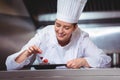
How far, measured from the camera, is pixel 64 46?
5.01 feet

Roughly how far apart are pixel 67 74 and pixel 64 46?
2.24ft

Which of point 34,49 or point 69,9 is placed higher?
point 69,9

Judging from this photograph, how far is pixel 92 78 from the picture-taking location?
0.84 metres

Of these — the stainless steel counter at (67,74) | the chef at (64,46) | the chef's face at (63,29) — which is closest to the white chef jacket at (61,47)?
the chef at (64,46)

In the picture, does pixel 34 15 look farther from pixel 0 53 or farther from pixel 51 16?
pixel 0 53

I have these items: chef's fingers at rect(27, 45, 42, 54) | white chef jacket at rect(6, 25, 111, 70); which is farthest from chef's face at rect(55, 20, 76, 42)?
chef's fingers at rect(27, 45, 42, 54)

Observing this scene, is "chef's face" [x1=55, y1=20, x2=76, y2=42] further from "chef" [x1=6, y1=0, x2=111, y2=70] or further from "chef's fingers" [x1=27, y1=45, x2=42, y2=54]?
"chef's fingers" [x1=27, y1=45, x2=42, y2=54]

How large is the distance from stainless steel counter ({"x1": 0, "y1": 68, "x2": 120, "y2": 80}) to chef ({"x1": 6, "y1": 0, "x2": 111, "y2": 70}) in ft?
1.24

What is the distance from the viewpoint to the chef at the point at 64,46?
1326mm

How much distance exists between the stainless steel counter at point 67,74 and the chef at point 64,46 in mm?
377

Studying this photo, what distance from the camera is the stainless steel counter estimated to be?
826 millimetres

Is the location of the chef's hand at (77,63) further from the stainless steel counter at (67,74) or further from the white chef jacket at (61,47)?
the stainless steel counter at (67,74)

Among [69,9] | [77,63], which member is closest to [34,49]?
[77,63]

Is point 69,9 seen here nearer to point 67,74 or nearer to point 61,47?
point 61,47
